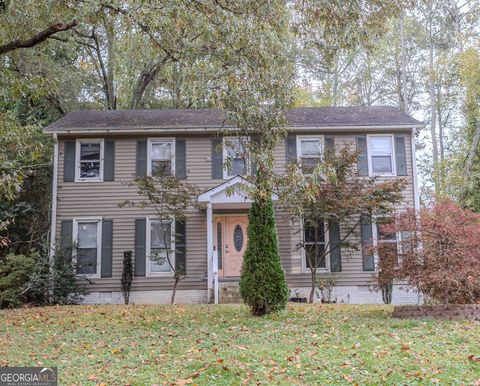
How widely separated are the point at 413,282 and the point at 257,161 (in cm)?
379

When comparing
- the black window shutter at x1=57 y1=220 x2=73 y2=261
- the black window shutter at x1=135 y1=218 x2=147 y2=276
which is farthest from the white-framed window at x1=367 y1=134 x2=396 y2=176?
the black window shutter at x1=57 y1=220 x2=73 y2=261

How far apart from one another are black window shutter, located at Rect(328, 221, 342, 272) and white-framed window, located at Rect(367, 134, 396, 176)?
216cm

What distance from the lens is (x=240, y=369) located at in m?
5.07

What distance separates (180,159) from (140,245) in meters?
2.79

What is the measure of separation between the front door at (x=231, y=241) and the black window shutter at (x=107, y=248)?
3085mm

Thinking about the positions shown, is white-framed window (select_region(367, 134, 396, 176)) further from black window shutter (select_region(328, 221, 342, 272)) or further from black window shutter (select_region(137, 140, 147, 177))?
black window shutter (select_region(137, 140, 147, 177))

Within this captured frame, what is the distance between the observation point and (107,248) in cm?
1411

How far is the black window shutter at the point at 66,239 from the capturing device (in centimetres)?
1372

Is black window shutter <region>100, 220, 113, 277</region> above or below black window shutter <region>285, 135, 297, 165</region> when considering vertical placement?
below

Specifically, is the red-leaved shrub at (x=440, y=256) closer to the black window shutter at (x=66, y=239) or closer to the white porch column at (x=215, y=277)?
the white porch column at (x=215, y=277)

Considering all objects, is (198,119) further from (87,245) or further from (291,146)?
(87,245)

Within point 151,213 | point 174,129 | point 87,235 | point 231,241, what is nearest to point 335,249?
point 231,241

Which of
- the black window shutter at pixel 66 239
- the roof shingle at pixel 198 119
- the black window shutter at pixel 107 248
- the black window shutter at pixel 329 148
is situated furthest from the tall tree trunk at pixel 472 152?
the black window shutter at pixel 66 239

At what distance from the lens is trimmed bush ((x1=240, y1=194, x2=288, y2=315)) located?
357 inches
